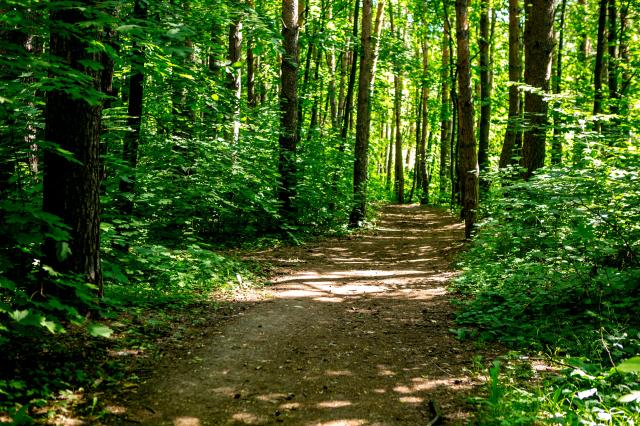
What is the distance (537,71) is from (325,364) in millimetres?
7978

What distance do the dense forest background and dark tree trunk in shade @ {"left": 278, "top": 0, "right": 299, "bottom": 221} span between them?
0.20 ft

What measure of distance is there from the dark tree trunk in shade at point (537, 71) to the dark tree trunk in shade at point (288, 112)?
6690mm

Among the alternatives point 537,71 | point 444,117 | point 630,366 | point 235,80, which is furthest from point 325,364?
point 444,117

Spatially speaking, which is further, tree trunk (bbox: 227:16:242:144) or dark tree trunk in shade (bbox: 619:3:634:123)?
dark tree trunk in shade (bbox: 619:3:634:123)

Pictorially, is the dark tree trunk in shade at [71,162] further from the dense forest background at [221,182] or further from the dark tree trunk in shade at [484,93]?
the dark tree trunk in shade at [484,93]

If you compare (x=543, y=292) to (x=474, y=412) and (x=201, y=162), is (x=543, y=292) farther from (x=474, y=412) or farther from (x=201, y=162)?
(x=201, y=162)

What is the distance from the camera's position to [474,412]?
4016 mm

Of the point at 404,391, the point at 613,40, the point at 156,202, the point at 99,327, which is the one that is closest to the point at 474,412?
the point at 404,391

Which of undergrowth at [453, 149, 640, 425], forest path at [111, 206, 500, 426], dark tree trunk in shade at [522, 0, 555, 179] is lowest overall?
forest path at [111, 206, 500, 426]

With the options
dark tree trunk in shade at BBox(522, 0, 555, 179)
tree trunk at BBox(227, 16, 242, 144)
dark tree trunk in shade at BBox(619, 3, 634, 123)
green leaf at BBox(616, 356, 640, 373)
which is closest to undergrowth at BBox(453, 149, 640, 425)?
dark tree trunk in shade at BBox(522, 0, 555, 179)

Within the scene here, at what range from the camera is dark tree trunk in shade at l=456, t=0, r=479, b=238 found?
40.7ft

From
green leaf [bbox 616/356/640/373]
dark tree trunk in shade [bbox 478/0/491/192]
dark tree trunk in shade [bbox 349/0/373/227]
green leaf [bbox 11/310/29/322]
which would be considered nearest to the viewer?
green leaf [bbox 616/356/640/373]

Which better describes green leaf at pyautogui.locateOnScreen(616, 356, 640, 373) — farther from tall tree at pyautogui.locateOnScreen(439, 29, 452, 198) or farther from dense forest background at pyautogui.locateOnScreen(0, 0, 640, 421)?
tall tree at pyautogui.locateOnScreen(439, 29, 452, 198)

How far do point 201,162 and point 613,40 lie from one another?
13444mm
